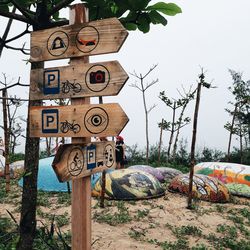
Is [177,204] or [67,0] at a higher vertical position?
[67,0]

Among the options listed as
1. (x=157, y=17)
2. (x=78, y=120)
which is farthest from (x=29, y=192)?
(x=157, y=17)

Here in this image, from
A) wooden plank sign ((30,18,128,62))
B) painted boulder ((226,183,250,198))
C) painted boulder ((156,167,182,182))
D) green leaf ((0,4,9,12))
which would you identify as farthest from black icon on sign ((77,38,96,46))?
painted boulder ((156,167,182,182))

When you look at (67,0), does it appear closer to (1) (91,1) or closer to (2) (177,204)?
(1) (91,1)

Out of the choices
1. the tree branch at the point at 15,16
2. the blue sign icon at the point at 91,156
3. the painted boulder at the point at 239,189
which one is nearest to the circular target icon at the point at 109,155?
the blue sign icon at the point at 91,156

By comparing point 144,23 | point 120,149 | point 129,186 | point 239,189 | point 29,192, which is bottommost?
point 239,189

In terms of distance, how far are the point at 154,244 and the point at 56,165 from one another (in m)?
3.96

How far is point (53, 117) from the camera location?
2418mm

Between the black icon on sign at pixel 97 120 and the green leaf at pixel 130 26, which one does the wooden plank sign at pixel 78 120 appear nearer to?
the black icon on sign at pixel 97 120

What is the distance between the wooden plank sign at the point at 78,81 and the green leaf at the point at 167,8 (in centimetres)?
65

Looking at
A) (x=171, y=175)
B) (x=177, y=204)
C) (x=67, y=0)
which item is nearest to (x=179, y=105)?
(x=171, y=175)

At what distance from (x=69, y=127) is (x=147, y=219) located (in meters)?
4.93

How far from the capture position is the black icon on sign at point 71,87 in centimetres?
237

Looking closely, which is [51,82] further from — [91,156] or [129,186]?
[129,186]

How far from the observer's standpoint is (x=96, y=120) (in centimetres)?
229
